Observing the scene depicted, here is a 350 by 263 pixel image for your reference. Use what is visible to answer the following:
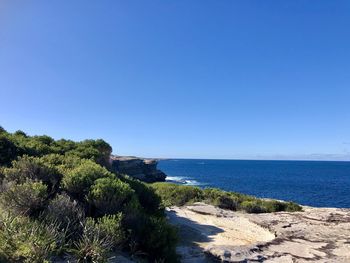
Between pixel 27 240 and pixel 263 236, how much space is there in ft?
28.8

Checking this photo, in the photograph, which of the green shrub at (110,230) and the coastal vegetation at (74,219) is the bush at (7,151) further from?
the green shrub at (110,230)

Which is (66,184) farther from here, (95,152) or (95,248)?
(95,152)

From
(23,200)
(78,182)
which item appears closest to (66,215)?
(23,200)

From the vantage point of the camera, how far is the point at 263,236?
39.3 ft

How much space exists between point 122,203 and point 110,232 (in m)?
1.76

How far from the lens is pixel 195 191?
73.9ft

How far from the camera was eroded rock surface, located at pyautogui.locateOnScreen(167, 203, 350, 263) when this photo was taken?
9297 millimetres

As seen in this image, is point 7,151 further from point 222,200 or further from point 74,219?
point 222,200

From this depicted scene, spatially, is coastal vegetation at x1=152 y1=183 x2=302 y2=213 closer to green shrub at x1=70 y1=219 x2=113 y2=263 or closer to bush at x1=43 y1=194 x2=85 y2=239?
bush at x1=43 y1=194 x2=85 y2=239

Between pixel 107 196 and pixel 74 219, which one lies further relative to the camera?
pixel 107 196

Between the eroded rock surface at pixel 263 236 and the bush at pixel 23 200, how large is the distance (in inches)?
159

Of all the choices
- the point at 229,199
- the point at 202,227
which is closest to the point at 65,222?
the point at 202,227

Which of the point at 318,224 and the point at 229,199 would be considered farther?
the point at 229,199

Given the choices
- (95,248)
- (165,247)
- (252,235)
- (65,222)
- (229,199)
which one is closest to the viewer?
(95,248)
